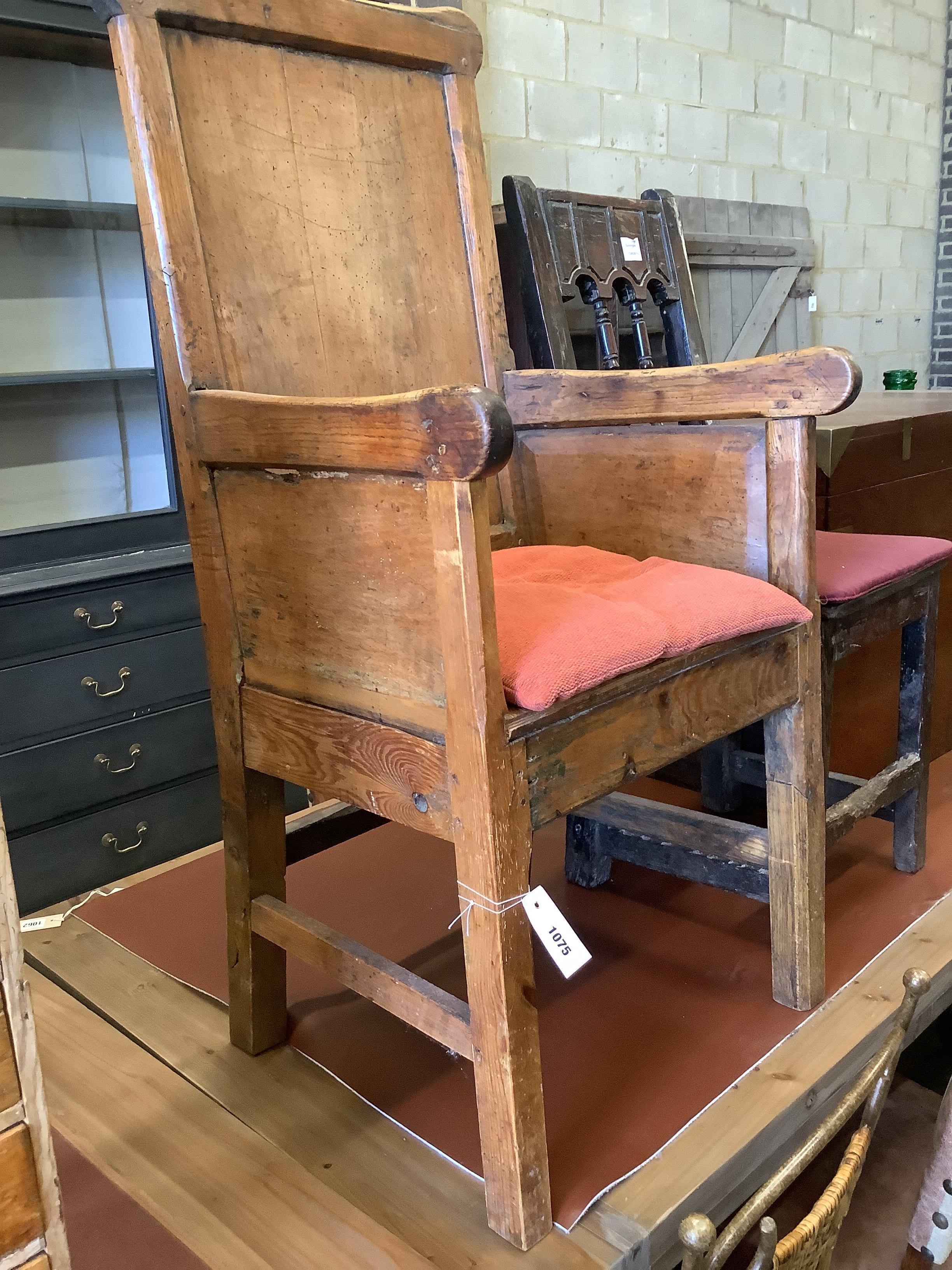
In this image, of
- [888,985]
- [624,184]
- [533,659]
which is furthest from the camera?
[624,184]

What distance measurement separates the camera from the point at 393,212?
1252 mm

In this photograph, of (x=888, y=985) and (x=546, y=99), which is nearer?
(x=888, y=985)

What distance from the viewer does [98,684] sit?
1788 millimetres

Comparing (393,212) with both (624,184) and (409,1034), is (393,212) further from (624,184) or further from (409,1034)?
(624,184)

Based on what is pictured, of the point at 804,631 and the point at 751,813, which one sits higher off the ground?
the point at 804,631

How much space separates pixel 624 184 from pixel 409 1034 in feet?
7.46

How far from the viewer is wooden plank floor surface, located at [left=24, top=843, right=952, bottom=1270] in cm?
92

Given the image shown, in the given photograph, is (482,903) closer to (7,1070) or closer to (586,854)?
(7,1070)

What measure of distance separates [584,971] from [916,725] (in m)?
0.63

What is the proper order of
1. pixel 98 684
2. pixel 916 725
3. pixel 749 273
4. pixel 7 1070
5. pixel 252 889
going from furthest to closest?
pixel 749 273 < pixel 98 684 < pixel 916 725 < pixel 252 889 < pixel 7 1070

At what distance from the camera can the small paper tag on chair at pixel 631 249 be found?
1.99 metres

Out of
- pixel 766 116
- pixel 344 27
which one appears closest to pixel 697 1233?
pixel 344 27

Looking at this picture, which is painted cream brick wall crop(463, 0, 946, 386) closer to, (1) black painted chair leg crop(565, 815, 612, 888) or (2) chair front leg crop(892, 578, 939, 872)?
(2) chair front leg crop(892, 578, 939, 872)

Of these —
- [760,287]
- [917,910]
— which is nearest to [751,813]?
[917,910]
